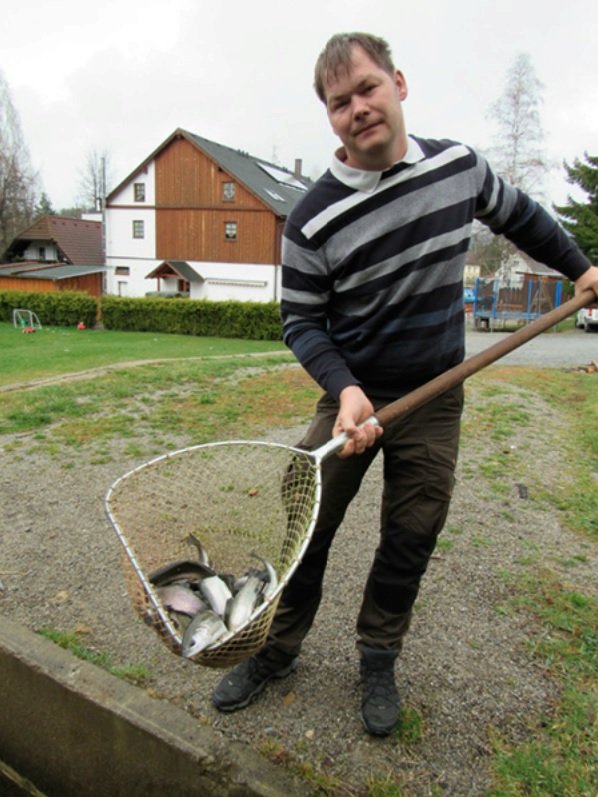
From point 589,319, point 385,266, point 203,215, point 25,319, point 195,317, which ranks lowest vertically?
point 25,319

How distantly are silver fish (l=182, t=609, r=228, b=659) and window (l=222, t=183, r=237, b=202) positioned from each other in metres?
35.0

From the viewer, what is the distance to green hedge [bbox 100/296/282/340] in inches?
822

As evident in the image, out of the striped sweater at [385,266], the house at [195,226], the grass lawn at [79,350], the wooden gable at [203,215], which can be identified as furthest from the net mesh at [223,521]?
the wooden gable at [203,215]

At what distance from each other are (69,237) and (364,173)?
48.1 metres

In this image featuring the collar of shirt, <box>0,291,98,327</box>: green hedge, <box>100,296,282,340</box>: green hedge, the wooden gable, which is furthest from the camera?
the wooden gable

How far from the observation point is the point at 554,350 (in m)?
15.0

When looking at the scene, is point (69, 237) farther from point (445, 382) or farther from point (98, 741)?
point (445, 382)

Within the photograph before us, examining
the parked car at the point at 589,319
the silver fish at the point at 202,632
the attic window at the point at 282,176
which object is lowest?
the silver fish at the point at 202,632

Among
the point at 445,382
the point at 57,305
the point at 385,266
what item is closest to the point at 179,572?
the point at 445,382

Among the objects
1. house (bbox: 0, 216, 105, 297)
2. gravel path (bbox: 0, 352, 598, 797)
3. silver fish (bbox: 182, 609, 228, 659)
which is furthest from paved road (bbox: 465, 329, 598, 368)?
house (bbox: 0, 216, 105, 297)

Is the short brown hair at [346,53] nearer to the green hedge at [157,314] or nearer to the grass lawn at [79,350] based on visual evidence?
the grass lawn at [79,350]

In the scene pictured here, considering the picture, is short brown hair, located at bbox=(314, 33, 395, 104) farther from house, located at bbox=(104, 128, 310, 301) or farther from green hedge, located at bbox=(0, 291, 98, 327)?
house, located at bbox=(104, 128, 310, 301)

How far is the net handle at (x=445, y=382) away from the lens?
189cm

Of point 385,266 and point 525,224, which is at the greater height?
point 525,224
